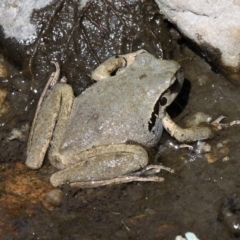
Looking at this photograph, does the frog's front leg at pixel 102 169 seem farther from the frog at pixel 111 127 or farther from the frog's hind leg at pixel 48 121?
the frog's hind leg at pixel 48 121

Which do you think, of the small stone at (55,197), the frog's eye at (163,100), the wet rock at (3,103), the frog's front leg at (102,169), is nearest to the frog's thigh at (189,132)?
the frog's eye at (163,100)

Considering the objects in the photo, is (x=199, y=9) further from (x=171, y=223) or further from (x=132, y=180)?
(x=171, y=223)

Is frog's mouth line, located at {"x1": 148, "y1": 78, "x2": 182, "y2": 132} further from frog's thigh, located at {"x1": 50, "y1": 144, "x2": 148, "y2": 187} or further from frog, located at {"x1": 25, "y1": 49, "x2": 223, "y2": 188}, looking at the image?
frog's thigh, located at {"x1": 50, "y1": 144, "x2": 148, "y2": 187}

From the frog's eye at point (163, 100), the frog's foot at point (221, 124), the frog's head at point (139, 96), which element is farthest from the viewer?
the frog's foot at point (221, 124)

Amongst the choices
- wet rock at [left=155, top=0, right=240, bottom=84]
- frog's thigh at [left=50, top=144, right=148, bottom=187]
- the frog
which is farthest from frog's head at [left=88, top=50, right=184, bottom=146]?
wet rock at [left=155, top=0, right=240, bottom=84]

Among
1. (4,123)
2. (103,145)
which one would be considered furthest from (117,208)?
(4,123)

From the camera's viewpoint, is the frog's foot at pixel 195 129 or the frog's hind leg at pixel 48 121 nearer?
the frog's hind leg at pixel 48 121

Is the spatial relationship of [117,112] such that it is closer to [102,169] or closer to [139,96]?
[139,96]
